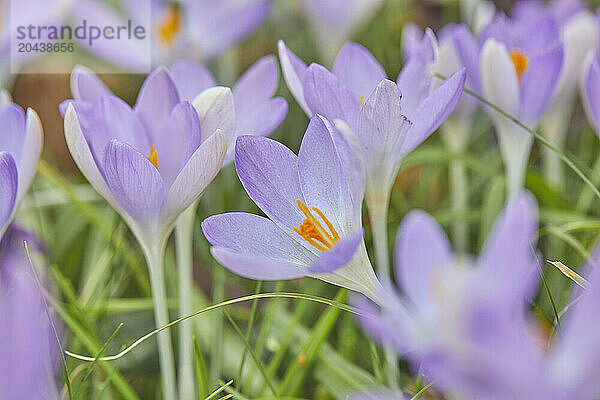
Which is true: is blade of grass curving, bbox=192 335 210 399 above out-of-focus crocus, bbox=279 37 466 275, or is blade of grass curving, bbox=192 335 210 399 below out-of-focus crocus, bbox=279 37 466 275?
below

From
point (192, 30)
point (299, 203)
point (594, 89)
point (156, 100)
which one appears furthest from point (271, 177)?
point (192, 30)

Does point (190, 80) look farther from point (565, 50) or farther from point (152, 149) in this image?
point (565, 50)

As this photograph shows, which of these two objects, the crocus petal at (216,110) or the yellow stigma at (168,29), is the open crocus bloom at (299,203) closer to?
the crocus petal at (216,110)

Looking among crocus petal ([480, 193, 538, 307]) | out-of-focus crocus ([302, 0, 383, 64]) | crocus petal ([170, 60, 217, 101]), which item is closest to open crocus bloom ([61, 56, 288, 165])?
crocus petal ([170, 60, 217, 101])

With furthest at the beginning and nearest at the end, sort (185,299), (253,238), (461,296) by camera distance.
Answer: (185,299) < (253,238) < (461,296)

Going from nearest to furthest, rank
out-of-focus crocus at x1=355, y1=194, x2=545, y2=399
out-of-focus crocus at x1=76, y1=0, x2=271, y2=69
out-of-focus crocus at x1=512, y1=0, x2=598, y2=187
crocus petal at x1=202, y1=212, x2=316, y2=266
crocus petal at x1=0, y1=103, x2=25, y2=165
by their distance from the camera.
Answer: out-of-focus crocus at x1=355, y1=194, x2=545, y2=399 → crocus petal at x1=202, y1=212, x2=316, y2=266 → crocus petal at x1=0, y1=103, x2=25, y2=165 → out-of-focus crocus at x1=512, y1=0, x2=598, y2=187 → out-of-focus crocus at x1=76, y1=0, x2=271, y2=69

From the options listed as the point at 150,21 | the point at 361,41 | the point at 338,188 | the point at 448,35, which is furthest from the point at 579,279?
the point at 361,41

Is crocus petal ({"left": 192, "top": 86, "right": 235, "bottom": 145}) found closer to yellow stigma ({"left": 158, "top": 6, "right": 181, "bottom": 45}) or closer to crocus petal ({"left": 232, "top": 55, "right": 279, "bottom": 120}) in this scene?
crocus petal ({"left": 232, "top": 55, "right": 279, "bottom": 120})
